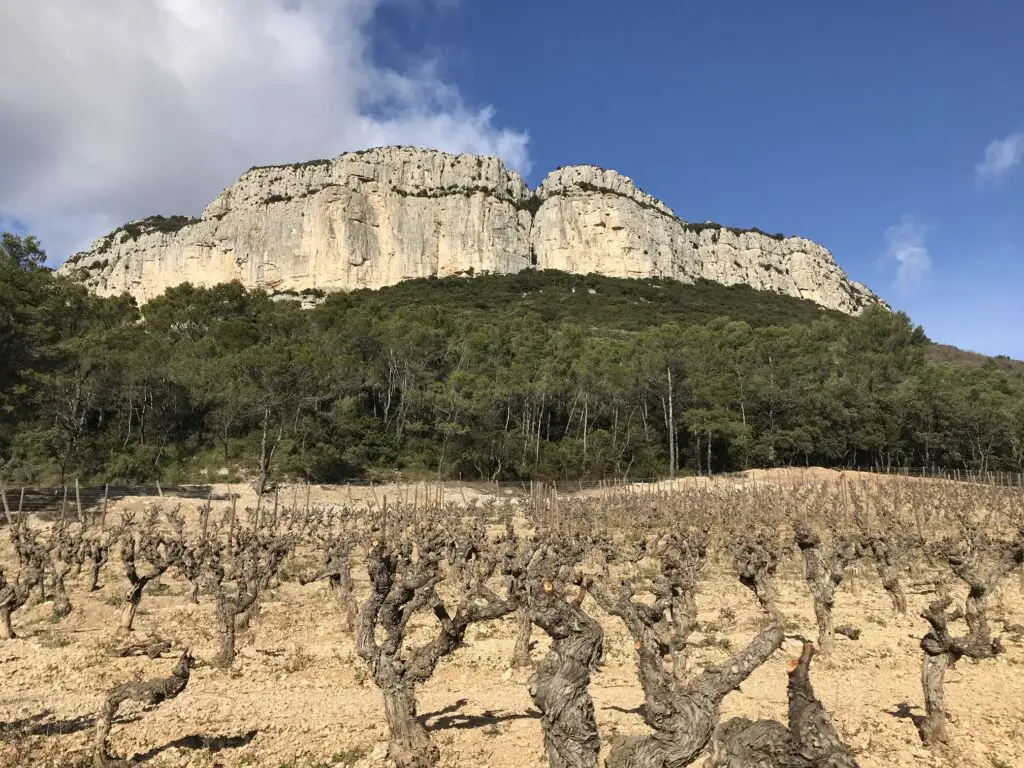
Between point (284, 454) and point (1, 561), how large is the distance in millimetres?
14295

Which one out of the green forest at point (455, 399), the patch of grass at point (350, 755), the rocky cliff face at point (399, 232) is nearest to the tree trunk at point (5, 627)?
the patch of grass at point (350, 755)

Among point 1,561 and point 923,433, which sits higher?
point 923,433

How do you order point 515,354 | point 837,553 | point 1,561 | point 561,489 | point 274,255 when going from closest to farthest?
point 837,553 → point 1,561 → point 561,489 → point 515,354 → point 274,255

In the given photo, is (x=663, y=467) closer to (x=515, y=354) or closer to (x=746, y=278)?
(x=515, y=354)

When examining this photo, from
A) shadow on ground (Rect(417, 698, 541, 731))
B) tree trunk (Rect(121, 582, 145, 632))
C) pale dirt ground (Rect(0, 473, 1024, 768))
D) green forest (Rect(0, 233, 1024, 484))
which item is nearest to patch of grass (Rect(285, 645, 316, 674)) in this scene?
pale dirt ground (Rect(0, 473, 1024, 768))

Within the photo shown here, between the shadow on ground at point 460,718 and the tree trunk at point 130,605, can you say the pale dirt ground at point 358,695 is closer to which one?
the shadow on ground at point 460,718

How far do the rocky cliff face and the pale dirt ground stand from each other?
236 ft

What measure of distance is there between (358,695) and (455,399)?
26007mm

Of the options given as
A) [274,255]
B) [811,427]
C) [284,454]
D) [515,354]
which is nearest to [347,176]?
[274,255]

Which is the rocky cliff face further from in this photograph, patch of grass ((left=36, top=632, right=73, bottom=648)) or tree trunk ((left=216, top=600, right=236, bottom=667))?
tree trunk ((left=216, top=600, right=236, bottom=667))

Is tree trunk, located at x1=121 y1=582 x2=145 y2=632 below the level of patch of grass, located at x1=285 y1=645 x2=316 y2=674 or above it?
above

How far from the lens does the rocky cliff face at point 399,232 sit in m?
79.2

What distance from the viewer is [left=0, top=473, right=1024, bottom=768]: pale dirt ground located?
17.8 feet

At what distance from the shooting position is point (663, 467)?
35219 mm
